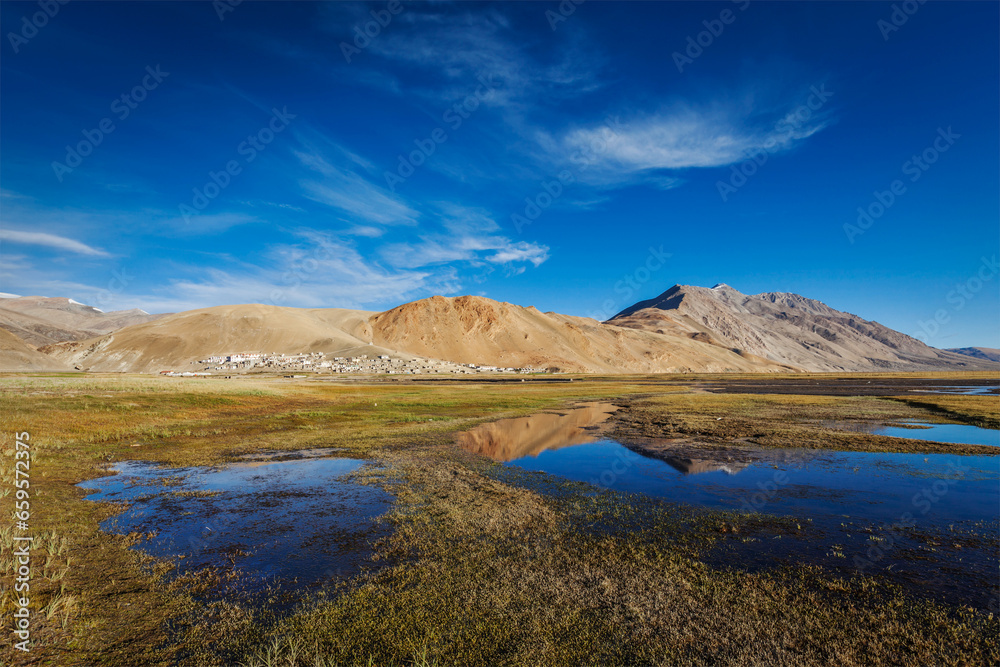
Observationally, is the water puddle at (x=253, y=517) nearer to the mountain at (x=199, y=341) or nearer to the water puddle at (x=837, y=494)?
the water puddle at (x=837, y=494)

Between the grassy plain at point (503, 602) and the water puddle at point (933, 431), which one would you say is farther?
the water puddle at point (933, 431)

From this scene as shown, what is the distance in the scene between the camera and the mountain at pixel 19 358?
307ft

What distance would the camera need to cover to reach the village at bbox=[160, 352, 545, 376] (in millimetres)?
146250

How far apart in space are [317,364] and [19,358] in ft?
232

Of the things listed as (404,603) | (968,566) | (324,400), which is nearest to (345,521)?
(404,603)

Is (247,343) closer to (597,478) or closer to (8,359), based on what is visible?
(8,359)

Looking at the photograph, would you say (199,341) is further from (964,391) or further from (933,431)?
(964,391)

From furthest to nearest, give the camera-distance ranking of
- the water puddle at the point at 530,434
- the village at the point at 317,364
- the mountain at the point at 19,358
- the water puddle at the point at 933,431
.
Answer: the village at the point at 317,364
the mountain at the point at 19,358
the water puddle at the point at 933,431
the water puddle at the point at 530,434

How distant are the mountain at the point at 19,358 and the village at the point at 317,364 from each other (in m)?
37.2

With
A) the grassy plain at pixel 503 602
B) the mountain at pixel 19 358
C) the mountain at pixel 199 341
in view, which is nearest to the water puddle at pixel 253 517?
the grassy plain at pixel 503 602

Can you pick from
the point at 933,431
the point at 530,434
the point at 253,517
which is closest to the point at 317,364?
the point at 530,434

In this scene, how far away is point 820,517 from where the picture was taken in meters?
13.0

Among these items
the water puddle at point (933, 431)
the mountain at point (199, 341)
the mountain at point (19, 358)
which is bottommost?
the water puddle at point (933, 431)

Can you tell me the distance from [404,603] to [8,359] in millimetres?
138328
